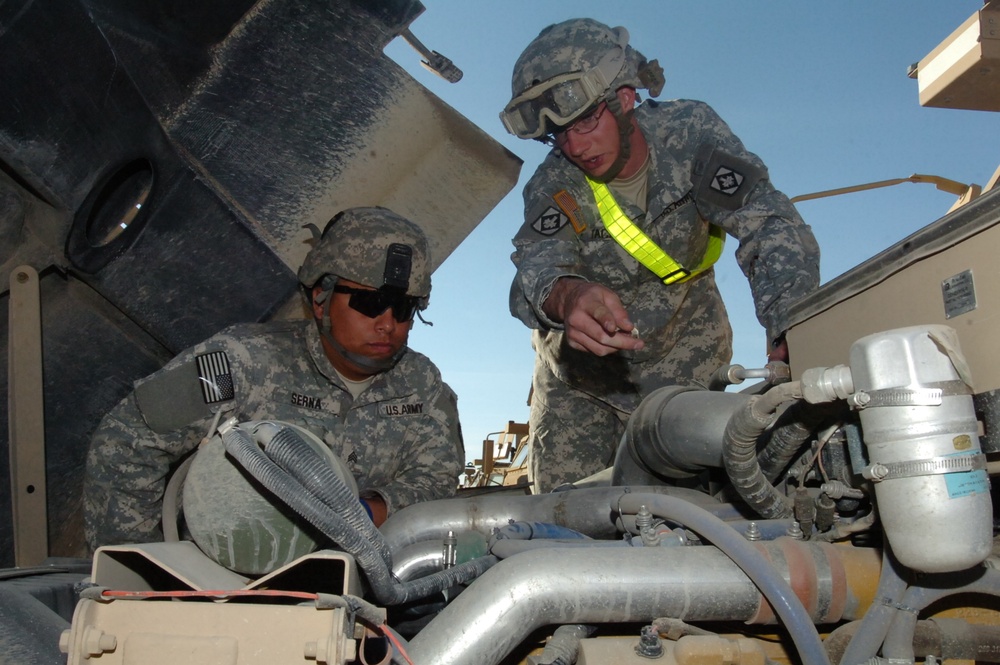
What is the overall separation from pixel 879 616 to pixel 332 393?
236cm

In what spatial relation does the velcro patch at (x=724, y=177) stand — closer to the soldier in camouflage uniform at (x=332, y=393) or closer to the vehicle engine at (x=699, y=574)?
the soldier in camouflage uniform at (x=332, y=393)

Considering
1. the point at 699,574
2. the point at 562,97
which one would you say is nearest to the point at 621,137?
the point at 562,97

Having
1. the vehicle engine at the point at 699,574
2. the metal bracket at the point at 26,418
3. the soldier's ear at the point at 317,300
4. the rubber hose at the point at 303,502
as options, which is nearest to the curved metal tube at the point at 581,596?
the vehicle engine at the point at 699,574

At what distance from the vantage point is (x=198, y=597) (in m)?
1.12

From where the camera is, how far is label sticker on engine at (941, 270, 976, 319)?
120 cm

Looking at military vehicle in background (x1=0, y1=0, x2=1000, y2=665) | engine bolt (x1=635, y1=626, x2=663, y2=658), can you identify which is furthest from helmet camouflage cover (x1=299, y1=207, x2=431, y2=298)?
engine bolt (x1=635, y1=626, x2=663, y2=658)

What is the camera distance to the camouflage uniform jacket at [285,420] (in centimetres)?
289

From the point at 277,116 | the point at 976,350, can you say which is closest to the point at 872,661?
the point at 976,350

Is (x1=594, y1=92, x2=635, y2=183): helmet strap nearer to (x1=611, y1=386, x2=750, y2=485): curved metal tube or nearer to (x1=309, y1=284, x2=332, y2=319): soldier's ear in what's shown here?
(x1=309, y1=284, x2=332, y2=319): soldier's ear

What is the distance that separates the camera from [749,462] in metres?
1.48

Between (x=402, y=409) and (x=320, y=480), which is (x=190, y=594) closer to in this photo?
(x=320, y=480)

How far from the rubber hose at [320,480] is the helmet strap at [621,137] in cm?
240

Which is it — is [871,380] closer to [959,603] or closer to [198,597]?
[959,603]

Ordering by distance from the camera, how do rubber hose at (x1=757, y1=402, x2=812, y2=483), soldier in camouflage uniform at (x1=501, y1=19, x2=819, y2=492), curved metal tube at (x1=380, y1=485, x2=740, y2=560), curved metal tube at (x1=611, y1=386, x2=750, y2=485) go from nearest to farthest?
Result: 1. rubber hose at (x1=757, y1=402, x2=812, y2=483)
2. curved metal tube at (x1=611, y1=386, x2=750, y2=485)
3. curved metal tube at (x1=380, y1=485, x2=740, y2=560)
4. soldier in camouflage uniform at (x1=501, y1=19, x2=819, y2=492)
